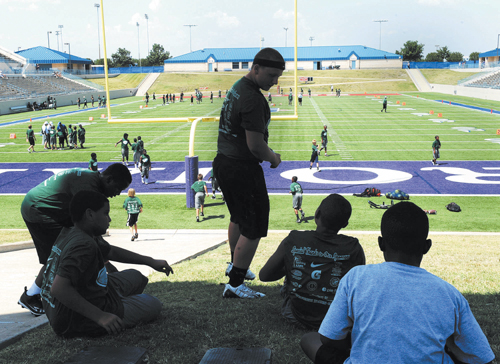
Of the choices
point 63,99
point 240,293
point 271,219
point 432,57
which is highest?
point 432,57

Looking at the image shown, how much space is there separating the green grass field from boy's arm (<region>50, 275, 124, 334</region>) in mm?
145

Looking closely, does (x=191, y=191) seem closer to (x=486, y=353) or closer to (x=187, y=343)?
(x=187, y=343)

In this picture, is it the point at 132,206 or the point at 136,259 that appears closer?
the point at 136,259

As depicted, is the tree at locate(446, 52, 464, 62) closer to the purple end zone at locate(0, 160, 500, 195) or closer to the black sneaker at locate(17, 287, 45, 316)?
the purple end zone at locate(0, 160, 500, 195)

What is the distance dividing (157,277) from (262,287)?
6.08ft

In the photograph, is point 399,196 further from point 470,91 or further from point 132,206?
point 470,91

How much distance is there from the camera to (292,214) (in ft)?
46.6

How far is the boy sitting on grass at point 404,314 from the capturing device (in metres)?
1.94

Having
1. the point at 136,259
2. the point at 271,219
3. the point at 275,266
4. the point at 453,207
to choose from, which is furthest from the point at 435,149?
the point at 136,259

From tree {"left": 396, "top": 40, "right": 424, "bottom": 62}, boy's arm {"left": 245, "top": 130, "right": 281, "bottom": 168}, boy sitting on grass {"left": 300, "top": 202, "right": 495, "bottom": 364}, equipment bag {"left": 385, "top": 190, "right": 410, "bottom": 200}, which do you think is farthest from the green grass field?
tree {"left": 396, "top": 40, "right": 424, "bottom": 62}

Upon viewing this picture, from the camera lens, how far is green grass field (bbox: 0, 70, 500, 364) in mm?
3258

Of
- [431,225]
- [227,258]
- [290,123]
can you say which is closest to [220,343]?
[227,258]

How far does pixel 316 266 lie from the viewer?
3.32 metres

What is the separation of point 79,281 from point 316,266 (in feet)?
5.40
